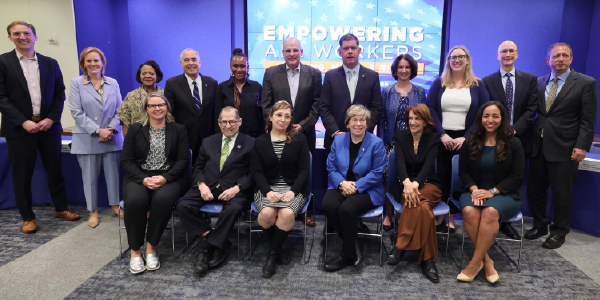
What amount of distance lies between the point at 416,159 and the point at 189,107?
7.09 ft

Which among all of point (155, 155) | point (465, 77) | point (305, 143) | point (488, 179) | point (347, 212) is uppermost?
point (465, 77)

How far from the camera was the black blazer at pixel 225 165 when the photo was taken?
287 centimetres

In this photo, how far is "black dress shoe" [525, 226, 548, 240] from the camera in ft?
10.9

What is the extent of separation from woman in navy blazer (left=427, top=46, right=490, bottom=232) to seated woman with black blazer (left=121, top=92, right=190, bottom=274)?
7.53ft

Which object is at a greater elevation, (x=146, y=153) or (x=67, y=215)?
(x=146, y=153)

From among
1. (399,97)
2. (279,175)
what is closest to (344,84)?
(399,97)

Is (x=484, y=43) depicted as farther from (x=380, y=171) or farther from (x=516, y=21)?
(x=380, y=171)

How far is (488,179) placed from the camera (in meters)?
2.79

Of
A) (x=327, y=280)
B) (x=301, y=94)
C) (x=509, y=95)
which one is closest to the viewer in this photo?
(x=327, y=280)

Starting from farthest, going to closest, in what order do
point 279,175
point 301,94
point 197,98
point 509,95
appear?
point 197,98 < point 301,94 < point 509,95 < point 279,175

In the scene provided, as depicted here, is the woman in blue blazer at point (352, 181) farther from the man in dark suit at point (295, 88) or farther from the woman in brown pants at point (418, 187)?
the man in dark suit at point (295, 88)

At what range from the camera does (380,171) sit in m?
2.82

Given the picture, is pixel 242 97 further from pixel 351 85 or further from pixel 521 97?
pixel 521 97

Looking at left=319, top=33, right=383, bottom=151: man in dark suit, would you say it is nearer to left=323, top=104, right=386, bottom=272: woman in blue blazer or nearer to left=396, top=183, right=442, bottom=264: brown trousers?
left=323, top=104, right=386, bottom=272: woman in blue blazer
